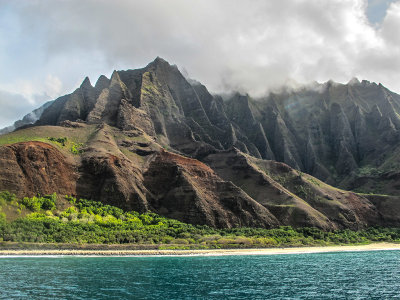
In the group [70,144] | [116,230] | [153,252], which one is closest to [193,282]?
[153,252]

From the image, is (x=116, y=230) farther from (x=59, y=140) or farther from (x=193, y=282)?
(x=193, y=282)

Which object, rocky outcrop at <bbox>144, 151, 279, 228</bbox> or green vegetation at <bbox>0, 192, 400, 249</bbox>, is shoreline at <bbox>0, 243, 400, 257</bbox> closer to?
green vegetation at <bbox>0, 192, 400, 249</bbox>

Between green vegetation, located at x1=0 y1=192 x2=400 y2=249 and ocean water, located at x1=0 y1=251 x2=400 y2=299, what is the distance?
113ft

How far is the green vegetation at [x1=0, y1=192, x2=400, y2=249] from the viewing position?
361ft

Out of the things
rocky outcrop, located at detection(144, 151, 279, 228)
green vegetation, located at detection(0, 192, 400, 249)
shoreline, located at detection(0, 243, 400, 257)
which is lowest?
shoreline, located at detection(0, 243, 400, 257)

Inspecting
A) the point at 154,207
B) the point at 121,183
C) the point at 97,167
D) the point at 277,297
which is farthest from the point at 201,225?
the point at 277,297

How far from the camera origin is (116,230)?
126125mm

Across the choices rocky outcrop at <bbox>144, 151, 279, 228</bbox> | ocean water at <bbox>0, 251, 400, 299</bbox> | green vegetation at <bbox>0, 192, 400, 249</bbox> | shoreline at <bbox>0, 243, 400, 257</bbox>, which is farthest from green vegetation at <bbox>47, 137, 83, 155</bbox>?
ocean water at <bbox>0, 251, 400, 299</bbox>

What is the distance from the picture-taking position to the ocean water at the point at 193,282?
1893 inches

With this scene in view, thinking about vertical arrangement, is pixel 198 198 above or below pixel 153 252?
above

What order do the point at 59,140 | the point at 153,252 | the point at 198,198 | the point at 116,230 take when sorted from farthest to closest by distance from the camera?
the point at 59,140 → the point at 198,198 → the point at 116,230 → the point at 153,252

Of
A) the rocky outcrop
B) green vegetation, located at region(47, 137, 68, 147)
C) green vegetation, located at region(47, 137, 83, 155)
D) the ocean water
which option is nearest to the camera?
the ocean water

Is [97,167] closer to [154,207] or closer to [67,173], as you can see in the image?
[67,173]

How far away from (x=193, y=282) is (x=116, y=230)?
73.2 m
